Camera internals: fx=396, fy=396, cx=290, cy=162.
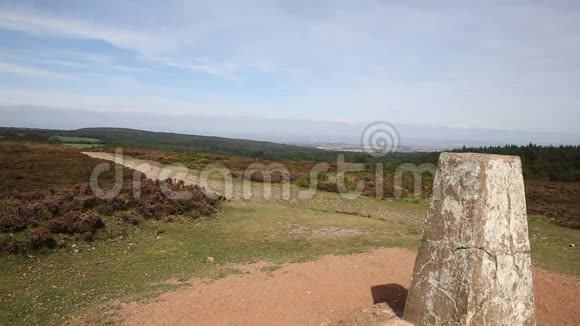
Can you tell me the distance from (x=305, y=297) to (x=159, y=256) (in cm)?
478

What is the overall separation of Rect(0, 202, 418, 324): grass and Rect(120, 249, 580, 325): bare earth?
75 centimetres

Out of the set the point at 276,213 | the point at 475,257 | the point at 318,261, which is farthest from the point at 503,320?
the point at 276,213

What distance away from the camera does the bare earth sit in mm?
6836

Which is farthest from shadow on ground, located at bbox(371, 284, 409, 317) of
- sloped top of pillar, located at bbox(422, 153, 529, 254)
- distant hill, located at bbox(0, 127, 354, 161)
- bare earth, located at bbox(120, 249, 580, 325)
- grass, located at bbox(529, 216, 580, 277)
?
distant hill, located at bbox(0, 127, 354, 161)

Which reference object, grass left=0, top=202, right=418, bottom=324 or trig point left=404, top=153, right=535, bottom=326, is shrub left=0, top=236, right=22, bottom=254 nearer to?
grass left=0, top=202, right=418, bottom=324

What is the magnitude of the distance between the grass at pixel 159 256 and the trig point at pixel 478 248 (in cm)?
516

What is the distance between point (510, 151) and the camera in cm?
4234

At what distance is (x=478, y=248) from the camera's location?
4668mm

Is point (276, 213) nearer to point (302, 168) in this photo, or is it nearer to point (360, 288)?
point (360, 288)

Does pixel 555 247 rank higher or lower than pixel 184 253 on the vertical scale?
higher

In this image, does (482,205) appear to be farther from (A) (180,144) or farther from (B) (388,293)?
(A) (180,144)

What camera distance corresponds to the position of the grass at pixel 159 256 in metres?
7.96

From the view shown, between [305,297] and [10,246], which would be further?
[10,246]

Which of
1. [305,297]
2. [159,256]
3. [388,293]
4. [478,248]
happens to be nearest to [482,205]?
[478,248]
